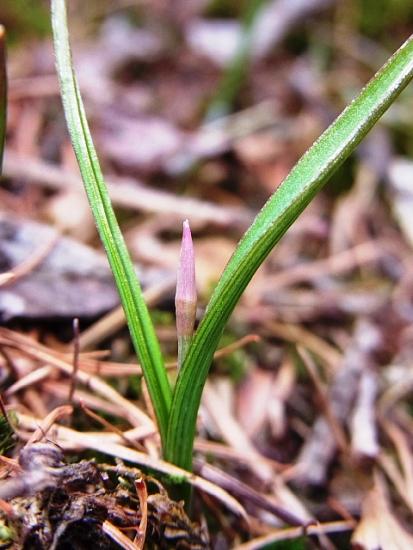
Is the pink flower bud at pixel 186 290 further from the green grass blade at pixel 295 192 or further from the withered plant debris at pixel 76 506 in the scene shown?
the withered plant debris at pixel 76 506

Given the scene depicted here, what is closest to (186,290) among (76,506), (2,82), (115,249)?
(115,249)

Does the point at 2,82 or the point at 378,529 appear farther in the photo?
the point at 378,529

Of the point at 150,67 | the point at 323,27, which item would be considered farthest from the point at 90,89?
the point at 323,27

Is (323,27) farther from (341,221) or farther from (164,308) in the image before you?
(164,308)

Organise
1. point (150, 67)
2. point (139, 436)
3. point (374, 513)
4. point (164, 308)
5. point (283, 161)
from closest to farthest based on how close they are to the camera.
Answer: point (139, 436) < point (374, 513) < point (164, 308) < point (283, 161) < point (150, 67)

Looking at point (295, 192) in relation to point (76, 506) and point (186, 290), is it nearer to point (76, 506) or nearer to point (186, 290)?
point (186, 290)
